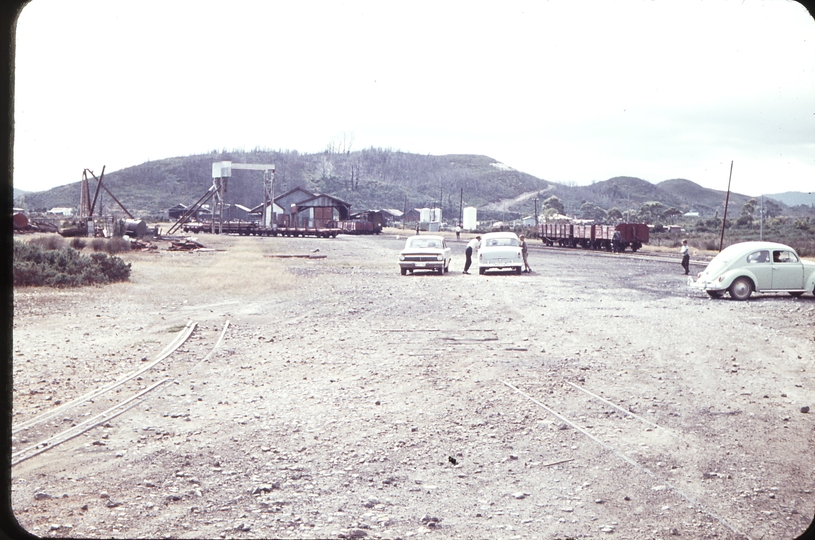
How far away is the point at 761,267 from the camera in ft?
51.0

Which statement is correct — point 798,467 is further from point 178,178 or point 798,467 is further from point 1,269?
point 178,178

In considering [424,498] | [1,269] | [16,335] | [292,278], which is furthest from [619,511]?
[292,278]

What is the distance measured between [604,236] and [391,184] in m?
101

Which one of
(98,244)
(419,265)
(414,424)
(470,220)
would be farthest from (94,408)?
(470,220)

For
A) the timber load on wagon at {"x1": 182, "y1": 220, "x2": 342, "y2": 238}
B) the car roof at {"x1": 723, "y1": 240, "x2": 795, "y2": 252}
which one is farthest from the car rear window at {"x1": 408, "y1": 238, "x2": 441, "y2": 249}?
the timber load on wagon at {"x1": 182, "y1": 220, "x2": 342, "y2": 238}

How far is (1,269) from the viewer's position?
4457 mm

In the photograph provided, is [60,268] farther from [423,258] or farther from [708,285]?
[708,285]

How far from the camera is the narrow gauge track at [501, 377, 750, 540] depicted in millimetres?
4933

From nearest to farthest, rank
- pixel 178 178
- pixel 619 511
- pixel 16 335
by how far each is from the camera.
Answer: pixel 619 511 → pixel 16 335 → pixel 178 178

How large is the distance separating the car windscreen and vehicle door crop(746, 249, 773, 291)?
10.4m

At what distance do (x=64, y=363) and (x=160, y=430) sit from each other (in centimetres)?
329

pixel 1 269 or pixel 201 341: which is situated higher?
pixel 1 269

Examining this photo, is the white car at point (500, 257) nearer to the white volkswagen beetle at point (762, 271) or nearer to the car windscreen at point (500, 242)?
the car windscreen at point (500, 242)

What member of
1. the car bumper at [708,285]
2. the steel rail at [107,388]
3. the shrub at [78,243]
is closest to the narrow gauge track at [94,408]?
the steel rail at [107,388]
